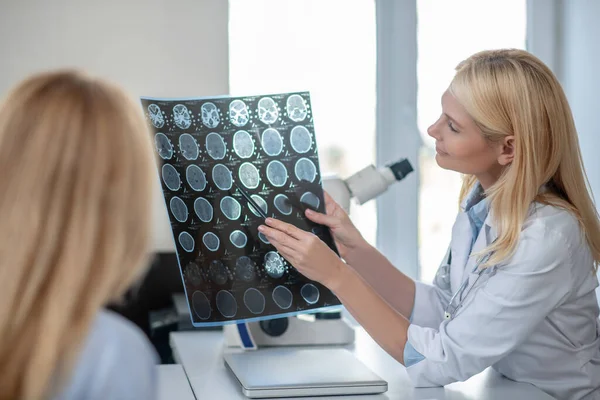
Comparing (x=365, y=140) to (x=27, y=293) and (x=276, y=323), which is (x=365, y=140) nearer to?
(x=276, y=323)

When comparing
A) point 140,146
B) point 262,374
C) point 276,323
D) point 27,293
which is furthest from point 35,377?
point 276,323

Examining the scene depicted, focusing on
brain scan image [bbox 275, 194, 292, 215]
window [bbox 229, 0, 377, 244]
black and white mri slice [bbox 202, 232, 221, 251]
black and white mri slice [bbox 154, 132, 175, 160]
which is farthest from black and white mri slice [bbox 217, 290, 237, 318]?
window [bbox 229, 0, 377, 244]

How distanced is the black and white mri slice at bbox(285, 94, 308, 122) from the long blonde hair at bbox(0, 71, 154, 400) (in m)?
0.79

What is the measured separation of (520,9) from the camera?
300 cm

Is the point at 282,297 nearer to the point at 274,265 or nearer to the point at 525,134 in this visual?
the point at 274,265

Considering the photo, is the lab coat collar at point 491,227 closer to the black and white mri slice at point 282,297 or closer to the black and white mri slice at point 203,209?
the black and white mri slice at point 282,297

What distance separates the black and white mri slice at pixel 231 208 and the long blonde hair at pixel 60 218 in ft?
2.45

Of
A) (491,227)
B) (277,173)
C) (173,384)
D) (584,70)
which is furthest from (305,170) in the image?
(584,70)

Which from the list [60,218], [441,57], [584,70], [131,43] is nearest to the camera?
[60,218]

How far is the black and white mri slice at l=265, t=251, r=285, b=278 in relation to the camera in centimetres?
178

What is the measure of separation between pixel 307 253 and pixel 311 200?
18 centimetres

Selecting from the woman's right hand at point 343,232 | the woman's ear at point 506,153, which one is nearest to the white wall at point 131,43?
the woman's right hand at point 343,232

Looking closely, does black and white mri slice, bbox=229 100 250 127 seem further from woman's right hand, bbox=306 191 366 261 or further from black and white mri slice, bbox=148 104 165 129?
woman's right hand, bbox=306 191 366 261

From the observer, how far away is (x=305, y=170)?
175cm
